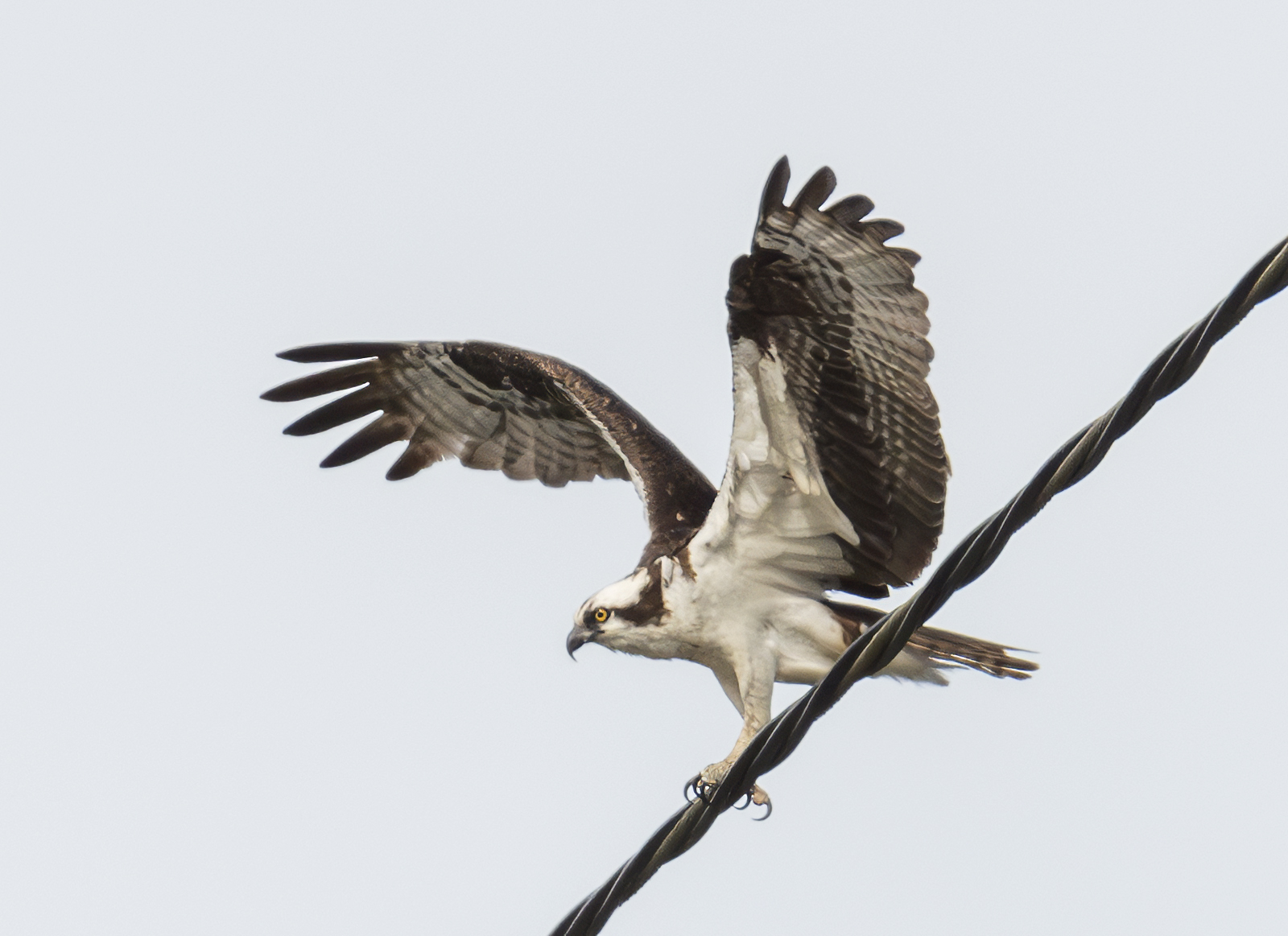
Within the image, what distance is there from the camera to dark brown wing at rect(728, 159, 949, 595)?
20.0ft

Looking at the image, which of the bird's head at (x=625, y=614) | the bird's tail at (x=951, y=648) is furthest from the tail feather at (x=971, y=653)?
the bird's head at (x=625, y=614)

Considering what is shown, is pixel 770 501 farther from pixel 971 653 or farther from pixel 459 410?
pixel 459 410

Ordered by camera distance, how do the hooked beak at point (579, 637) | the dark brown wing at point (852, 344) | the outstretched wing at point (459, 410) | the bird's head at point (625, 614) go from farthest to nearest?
the outstretched wing at point (459, 410), the hooked beak at point (579, 637), the bird's head at point (625, 614), the dark brown wing at point (852, 344)

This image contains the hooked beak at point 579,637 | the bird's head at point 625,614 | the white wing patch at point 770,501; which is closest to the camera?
the white wing patch at point 770,501

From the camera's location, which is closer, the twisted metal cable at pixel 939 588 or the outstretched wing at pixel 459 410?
the twisted metal cable at pixel 939 588

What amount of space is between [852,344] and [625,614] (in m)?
1.63

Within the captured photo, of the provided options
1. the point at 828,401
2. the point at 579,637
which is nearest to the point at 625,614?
the point at 579,637

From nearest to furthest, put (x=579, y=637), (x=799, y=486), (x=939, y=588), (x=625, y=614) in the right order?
(x=939, y=588)
(x=799, y=486)
(x=625, y=614)
(x=579, y=637)

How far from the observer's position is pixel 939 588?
4.21 m

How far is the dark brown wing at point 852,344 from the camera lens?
6.11 metres

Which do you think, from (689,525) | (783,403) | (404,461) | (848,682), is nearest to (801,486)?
(783,403)

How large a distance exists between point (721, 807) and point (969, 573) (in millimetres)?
1136

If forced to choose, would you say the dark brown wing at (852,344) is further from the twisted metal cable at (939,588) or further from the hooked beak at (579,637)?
the twisted metal cable at (939,588)

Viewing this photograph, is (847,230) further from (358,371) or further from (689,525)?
(358,371)
